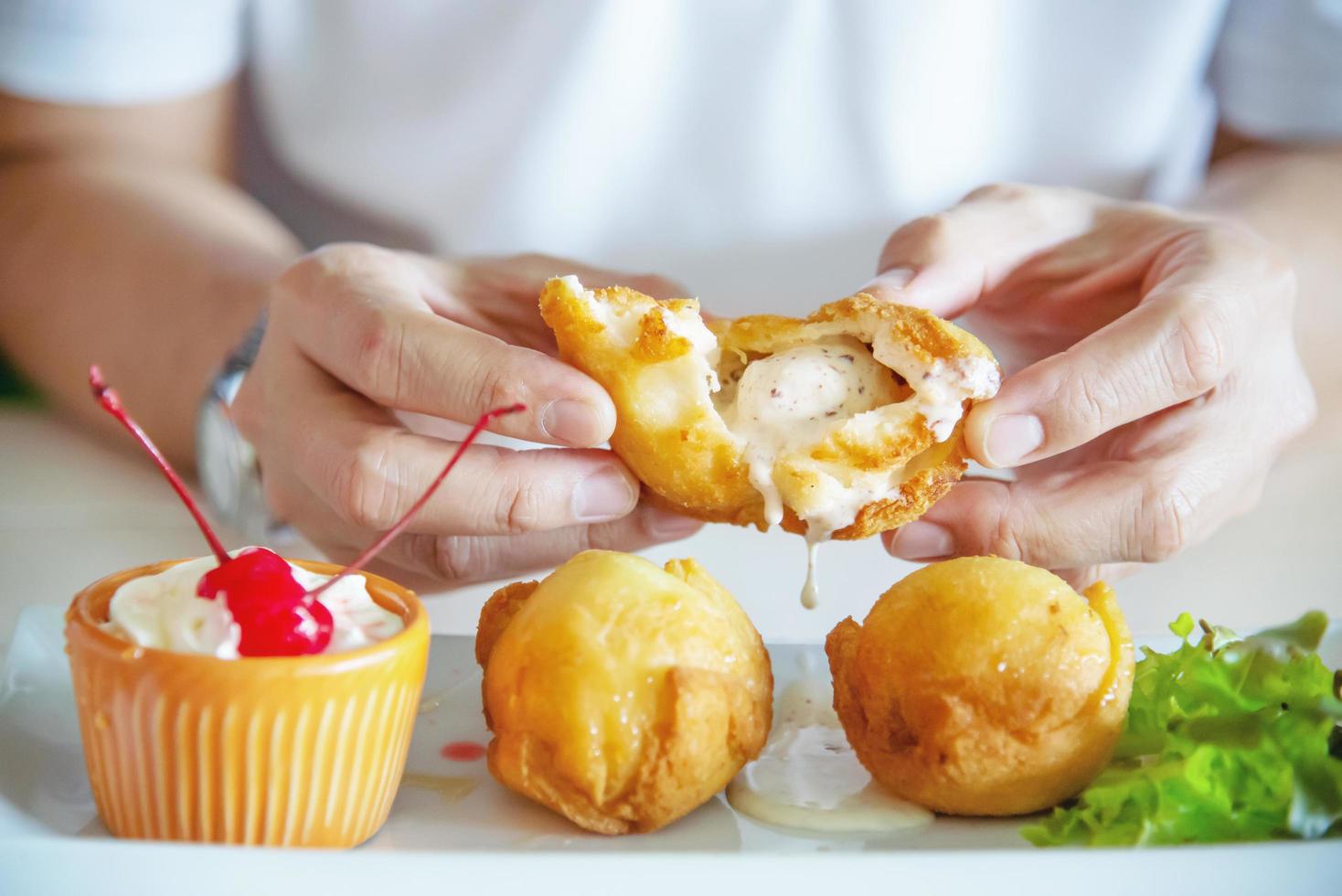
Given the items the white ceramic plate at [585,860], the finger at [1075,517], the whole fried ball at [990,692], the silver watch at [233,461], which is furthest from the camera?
the silver watch at [233,461]

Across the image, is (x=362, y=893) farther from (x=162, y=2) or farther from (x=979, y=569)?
(x=162, y=2)

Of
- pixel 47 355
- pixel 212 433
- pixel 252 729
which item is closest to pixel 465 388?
pixel 252 729

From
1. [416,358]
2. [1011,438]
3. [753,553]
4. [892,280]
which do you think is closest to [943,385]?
[1011,438]

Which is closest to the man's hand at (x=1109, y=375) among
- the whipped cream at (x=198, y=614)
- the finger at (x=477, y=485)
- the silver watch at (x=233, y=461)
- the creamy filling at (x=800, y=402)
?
the creamy filling at (x=800, y=402)

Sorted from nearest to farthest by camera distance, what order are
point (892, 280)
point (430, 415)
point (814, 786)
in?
point (814, 786)
point (430, 415)
point (892, 280)

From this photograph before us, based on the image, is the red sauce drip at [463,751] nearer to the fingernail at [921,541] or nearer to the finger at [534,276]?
the fingernail at [921,541]

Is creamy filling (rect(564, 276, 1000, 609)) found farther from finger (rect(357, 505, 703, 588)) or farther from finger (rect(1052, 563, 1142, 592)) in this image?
finger (rect(1052, 563, 1142, 592))

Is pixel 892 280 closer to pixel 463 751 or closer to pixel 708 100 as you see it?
pixel 463 751
